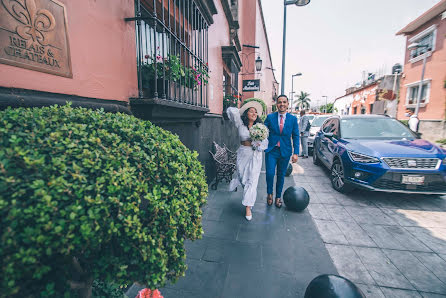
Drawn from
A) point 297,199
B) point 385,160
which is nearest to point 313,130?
point 385,160

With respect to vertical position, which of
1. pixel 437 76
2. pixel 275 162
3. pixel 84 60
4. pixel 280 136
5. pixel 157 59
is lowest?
pixel 275 162

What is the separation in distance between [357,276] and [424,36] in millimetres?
20685

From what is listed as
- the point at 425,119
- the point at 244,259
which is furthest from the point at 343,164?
the point at 425,119

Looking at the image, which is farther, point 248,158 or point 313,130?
point 313,130

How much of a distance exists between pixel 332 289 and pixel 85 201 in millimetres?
1930

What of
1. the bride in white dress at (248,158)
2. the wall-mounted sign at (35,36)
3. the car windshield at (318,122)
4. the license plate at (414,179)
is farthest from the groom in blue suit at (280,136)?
the car windshield at (318,122)

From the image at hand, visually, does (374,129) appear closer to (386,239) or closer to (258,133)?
(386,239)

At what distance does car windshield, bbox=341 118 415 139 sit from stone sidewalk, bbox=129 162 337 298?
2747mm

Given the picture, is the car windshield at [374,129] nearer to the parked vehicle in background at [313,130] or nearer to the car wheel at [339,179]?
the car wheel at [339,179]

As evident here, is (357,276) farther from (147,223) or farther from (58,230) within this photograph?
(58,230)

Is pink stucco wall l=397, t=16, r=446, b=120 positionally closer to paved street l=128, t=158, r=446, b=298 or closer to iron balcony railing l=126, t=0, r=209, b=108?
paved street l=128, t=158, r=446, b=298

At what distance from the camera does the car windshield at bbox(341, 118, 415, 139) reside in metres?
5.20

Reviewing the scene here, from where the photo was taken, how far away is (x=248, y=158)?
403 cm

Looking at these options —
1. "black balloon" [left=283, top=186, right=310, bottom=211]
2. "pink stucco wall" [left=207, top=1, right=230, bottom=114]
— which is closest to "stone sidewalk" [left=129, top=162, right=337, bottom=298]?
"black balloon" [left=283, top=186, right=310, bottom=211]
